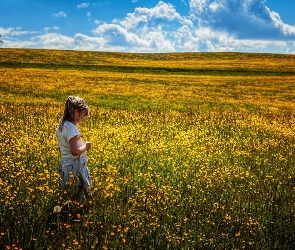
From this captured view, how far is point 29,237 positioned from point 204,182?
352cm

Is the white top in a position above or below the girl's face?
below

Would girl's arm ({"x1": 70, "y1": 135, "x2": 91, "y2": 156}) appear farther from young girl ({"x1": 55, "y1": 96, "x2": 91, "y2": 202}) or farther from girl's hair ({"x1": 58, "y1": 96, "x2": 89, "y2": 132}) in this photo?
girl's hair ({"x1": 58, "y1": 96, "x2": 89, "y2": 132})

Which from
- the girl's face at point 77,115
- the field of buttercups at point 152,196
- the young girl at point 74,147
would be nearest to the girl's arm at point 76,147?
the young girl at point 74,147

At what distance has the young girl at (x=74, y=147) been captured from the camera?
4938mm

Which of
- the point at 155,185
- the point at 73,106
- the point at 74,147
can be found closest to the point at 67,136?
the point at 74,147

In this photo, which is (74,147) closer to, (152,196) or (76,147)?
(76,147)

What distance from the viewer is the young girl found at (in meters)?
4.94

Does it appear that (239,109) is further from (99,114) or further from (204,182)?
(204,182)

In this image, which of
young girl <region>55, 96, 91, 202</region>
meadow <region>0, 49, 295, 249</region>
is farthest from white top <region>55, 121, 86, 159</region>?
meadow <region>0, 49, 295, 249</region>

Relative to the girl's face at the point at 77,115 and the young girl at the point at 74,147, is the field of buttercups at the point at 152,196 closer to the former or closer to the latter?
the young girl at the point at 74,147

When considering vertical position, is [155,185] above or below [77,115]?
below

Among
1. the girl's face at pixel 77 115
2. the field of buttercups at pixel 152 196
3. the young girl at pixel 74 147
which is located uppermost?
the girl's face at pixel 77 115

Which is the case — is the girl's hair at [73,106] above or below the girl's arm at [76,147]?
above

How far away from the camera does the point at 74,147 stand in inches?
196
